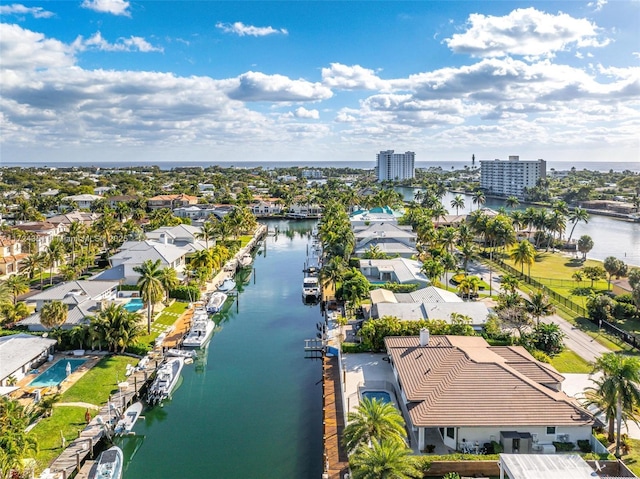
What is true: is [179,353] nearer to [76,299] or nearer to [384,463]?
[76,299]

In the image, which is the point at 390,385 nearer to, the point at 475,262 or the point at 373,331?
the point at 373,331

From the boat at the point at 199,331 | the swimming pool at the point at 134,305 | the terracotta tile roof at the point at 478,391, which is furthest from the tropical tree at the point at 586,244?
the swimming pool at the point at 134,305

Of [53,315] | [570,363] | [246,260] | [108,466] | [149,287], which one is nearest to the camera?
[108,466]

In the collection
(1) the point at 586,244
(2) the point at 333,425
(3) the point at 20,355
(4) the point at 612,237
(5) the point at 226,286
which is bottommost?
(2) the point at 333,425

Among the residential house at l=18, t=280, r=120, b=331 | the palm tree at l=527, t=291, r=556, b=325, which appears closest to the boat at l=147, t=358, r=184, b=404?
the residential house at l=18, t=280, r=120, b=331

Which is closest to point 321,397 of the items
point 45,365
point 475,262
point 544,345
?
point 544,345

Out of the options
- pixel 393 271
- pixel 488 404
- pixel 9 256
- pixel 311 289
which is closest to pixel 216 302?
pixel 311 289
